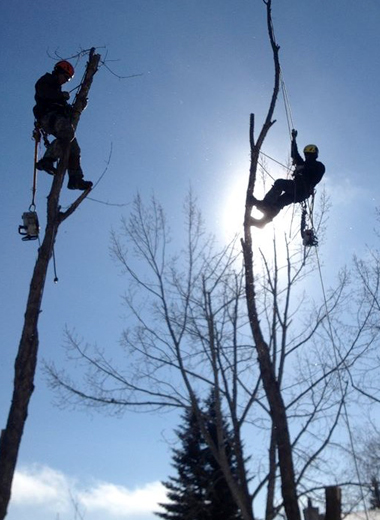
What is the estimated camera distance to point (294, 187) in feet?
25.4

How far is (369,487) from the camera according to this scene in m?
5.99

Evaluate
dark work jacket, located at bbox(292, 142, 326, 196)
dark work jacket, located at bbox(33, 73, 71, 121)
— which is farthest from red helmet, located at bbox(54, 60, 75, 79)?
dark work jacket, located at bbox(292, 142, 326, 196)

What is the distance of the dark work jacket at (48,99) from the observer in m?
5.71

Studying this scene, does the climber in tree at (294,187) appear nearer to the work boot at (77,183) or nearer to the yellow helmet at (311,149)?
the yellow helmet at (311,149)

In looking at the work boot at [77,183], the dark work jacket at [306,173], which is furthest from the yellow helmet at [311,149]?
the work boot at [77,183]

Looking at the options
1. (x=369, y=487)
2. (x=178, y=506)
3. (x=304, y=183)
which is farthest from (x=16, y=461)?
(x=178, y=506)

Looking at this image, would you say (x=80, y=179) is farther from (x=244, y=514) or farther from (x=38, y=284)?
A: (x=244, y=514)

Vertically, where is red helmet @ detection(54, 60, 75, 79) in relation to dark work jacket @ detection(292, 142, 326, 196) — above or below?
below

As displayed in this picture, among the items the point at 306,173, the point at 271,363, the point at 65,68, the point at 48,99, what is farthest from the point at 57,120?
the point at 306,173

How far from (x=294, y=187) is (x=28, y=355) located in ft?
15.3

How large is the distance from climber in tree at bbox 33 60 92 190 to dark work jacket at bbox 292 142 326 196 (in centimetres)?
318

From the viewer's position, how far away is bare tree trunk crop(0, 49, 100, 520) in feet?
12.6

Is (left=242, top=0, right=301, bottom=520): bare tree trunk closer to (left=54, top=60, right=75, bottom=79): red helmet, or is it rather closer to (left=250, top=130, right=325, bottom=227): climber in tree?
(left=250, top=130, right=325, bottom=227): climber in tree

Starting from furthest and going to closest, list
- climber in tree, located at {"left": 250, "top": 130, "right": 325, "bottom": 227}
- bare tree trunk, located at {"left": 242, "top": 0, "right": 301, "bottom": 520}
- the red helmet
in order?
climber in tree, located at {"left": 250, "top": 130, "right": 325, "bottom": 227} → the red helmet → bare tree trunk, located at {"left": 242, "top": 0, "right": 301, "bottom": 520}
